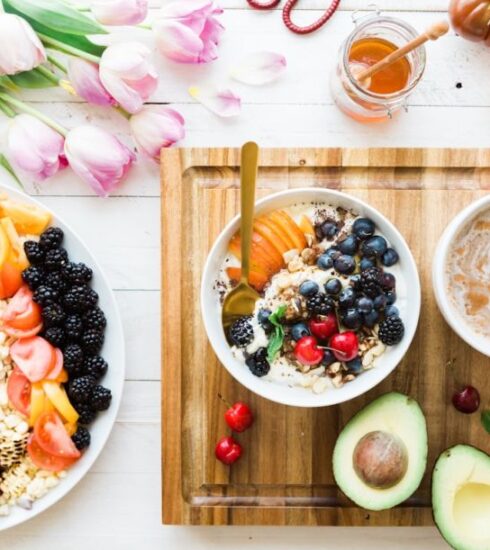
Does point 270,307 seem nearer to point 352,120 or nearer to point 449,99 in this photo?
point 352,120

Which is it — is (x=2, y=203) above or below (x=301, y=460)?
above

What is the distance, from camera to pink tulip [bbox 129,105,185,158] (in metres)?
1.31

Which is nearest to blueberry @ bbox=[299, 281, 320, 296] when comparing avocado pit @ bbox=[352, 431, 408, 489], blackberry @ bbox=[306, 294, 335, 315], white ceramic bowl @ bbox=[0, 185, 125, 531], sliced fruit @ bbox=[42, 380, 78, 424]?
blackberry @ bbox=[306, 294, 335, 315]

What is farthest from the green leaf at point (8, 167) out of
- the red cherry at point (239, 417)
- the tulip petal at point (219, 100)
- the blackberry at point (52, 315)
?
the red cherry at point (239, 417)

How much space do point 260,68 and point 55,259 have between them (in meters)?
0.48

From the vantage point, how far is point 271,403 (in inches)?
50.8

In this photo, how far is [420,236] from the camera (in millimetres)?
1267

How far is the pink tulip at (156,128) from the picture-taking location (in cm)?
131

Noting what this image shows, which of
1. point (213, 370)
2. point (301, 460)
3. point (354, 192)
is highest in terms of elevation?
point (354, 192)

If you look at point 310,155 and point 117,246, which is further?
point 117,246

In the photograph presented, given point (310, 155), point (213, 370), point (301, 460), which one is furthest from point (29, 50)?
point (301, 460)

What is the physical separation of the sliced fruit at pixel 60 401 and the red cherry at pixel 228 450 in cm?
25

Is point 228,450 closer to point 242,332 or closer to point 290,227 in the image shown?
point 242,332

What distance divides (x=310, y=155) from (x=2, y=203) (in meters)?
0.52
